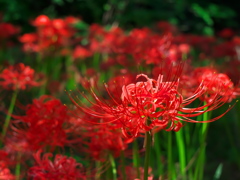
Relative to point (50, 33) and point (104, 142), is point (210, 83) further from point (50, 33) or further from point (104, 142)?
point (50, 33)

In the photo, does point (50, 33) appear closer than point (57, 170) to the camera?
No

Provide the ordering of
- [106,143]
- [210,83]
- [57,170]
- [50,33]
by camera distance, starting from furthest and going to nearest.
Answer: [50,33] → [106,143] → [210,83] → [57,170]

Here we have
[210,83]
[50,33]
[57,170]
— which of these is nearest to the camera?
[57,170]

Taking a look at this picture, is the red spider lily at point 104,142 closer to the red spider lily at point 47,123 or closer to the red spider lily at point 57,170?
the red spider lily at point 47,123

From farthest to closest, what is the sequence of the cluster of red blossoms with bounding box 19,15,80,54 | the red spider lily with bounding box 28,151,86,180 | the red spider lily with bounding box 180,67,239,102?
the cluster of red blossoms with bounding box 19,15,80,54
the red spider lily with bounding box 180,67,239,102
the red spider lily with bounding box 28,151,86,180

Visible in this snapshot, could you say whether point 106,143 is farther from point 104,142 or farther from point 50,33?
point 50,33

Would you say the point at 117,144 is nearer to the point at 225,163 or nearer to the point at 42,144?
the point at 42,144

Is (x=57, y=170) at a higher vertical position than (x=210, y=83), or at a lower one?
lower

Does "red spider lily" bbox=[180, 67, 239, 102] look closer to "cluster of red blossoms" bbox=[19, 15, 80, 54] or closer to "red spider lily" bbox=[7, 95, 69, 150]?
"red spider lily" bbox=[7, 95, 69, 150]

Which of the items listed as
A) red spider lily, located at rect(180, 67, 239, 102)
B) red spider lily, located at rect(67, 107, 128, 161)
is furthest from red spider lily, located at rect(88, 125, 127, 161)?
red spider lily, located at rect(180, 67, 239, 102)

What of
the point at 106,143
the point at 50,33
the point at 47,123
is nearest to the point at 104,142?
the point at 106,143

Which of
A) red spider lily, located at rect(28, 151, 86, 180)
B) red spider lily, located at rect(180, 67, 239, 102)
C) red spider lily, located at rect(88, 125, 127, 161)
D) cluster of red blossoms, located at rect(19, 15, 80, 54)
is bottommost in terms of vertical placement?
red spider lily, located at rect(28, 151, 86, 180)

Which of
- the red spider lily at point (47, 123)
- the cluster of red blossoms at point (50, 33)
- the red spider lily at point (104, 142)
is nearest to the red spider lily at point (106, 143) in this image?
the red spider lily at point (104, 142)

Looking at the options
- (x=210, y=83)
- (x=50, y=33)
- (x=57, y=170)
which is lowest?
(x=57, y=170)
